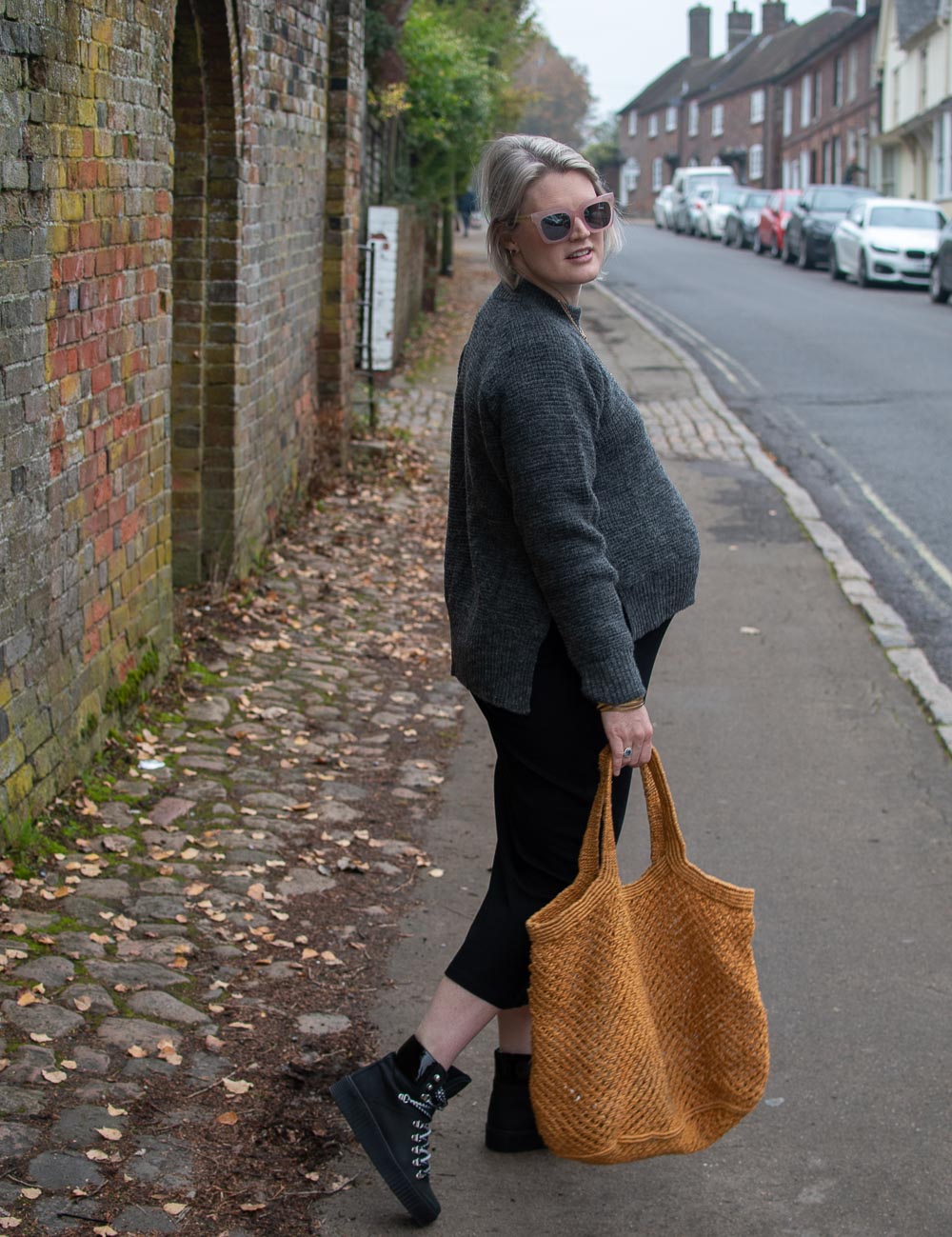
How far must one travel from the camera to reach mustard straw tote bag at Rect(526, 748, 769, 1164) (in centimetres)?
284

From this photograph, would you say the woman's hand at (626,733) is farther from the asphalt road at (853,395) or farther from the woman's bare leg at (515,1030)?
the asphalt road at (853,395)

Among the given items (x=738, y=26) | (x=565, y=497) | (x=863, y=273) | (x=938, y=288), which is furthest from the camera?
(x=738, y=26)

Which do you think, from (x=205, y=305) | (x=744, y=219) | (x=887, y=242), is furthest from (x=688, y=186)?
(x=205, y=305)

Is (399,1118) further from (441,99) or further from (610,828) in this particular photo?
(441,99)

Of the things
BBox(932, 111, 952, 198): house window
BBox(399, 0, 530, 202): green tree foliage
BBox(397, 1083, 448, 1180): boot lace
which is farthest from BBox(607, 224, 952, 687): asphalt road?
BBox(932, 111, 952, 198): house window

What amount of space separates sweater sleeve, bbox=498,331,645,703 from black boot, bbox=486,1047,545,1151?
→ 0.94 m

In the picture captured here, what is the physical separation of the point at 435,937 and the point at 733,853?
117 centimetres

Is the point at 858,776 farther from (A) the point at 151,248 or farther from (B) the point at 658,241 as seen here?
(B) the point at 658,241

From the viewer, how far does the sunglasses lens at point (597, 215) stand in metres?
2.91

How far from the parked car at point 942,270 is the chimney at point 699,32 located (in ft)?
238

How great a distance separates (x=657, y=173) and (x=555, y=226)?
311ft

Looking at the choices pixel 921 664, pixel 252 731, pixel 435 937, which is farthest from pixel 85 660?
pixel 921 664

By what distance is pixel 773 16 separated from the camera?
83.8 metres

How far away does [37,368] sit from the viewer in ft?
14.6
